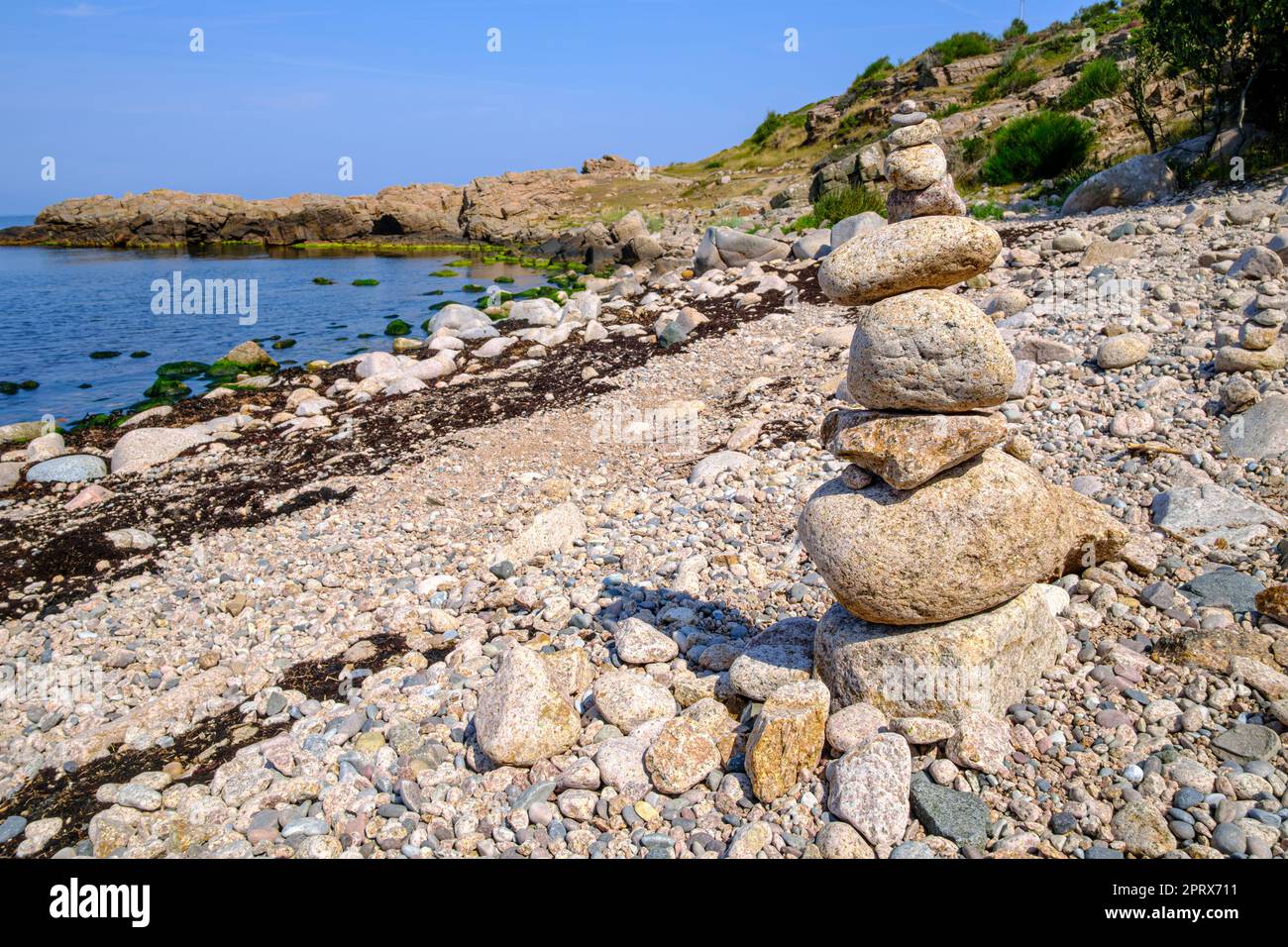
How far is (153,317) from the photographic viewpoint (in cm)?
A: 2562

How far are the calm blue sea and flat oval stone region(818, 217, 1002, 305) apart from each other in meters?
15.8

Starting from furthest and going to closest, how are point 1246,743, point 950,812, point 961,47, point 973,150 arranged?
point 961,47, point 973,150, point 1246,743, point 950,812

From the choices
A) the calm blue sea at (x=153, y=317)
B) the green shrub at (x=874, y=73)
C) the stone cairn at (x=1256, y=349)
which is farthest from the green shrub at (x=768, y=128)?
the stone cairn at (x=1256, y=349)

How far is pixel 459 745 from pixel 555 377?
31.0ft

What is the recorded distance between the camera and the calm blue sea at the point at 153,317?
17594mm

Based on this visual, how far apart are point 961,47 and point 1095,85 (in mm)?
20025

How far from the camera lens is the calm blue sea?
57.7ft

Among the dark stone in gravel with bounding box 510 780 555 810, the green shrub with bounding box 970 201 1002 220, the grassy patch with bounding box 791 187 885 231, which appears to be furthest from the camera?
the grassy patch with bounding box 791 187 885 231

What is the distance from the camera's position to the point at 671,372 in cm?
1273

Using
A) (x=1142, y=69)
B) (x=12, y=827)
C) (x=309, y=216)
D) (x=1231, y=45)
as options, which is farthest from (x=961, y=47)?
(x=12, y=827)

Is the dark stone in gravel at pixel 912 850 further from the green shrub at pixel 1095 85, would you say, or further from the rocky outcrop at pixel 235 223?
the rocky outcrop at pixel 235 223

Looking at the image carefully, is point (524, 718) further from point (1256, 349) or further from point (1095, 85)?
point (1095, 85)

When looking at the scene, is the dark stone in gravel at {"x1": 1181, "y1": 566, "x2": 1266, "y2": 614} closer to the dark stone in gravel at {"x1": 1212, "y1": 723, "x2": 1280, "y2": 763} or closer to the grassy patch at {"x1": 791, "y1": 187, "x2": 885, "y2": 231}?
the dark stone in gravel at {"x1": 1212, "y1": 723, "x2": 1280, "y2": 763}

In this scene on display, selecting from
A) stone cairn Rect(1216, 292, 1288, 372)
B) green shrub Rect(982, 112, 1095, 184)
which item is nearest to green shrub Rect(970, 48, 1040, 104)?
green shrub Rect(982, 112, 1095, 184)
